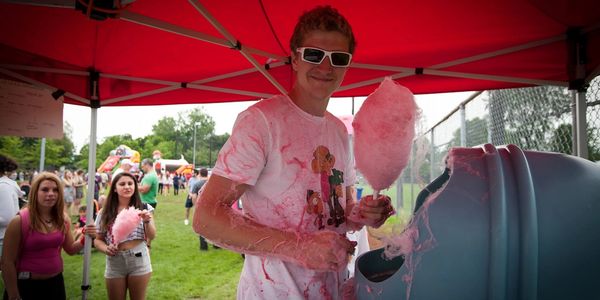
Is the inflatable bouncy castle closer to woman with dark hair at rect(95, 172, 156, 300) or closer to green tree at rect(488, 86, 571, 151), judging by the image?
woman with dark hair at rect(95, 172, 156, 300)

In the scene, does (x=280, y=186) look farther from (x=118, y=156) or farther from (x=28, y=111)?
(x=118, y=156)

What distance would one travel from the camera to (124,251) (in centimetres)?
397

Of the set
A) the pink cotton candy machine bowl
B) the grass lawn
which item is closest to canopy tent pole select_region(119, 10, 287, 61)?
the pink cotton candy machine bowl

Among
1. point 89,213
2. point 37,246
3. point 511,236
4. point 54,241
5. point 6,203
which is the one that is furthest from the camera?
point 6,203

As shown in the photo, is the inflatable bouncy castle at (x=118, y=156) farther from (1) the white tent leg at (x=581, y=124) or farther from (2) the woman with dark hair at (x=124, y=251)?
(1) the white tent leg at (x=581, y=124)

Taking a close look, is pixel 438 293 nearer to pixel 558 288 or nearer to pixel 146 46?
pixel 558 288

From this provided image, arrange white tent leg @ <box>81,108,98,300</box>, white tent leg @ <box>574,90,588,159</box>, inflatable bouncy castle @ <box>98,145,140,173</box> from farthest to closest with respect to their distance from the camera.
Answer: inflatable bouncy castle @ <box>98,145,140,173</box>, white tent leg @ <box>81,108,98,300</box>, white tent leg @ <box>574,90,588,159</box>

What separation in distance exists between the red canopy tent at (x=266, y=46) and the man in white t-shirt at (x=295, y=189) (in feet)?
3.42

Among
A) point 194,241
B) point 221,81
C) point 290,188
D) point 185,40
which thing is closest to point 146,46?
point 185,40

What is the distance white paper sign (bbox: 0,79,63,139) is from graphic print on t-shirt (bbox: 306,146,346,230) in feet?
10.0

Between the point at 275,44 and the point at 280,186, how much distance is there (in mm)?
2551

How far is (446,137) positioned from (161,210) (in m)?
14.5

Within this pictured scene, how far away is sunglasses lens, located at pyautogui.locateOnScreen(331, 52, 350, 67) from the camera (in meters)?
1.27

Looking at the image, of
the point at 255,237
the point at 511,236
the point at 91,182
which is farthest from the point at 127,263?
the point at 511,236
